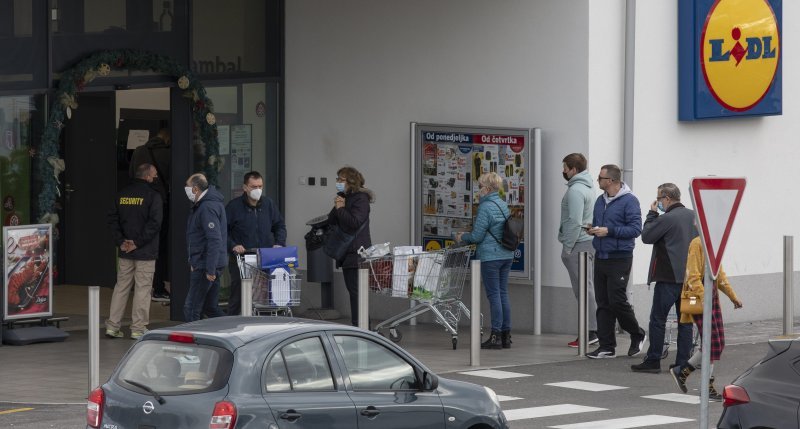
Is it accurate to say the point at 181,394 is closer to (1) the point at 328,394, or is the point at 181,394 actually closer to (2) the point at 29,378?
(1) the point at 328,394

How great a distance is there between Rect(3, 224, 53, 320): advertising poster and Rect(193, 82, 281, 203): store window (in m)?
2.81

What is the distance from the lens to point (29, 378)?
44.7ft

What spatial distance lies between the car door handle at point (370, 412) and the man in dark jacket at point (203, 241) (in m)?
6.85

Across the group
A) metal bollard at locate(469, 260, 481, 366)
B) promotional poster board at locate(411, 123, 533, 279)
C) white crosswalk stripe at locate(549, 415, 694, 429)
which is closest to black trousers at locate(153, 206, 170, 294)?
promotional poster board at locate(411, 123, 533, 279)

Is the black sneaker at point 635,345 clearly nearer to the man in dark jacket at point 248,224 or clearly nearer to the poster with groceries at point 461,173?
the poster with groceries at point 461,173

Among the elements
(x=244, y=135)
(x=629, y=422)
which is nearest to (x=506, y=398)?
(x=629, y=422)

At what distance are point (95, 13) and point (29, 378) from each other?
516 centimetres

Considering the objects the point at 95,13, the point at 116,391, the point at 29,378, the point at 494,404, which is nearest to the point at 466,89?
the point at 95,13

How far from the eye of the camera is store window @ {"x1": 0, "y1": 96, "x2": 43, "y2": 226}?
54.4 ft

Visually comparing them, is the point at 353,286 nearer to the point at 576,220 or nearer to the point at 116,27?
the point at 576,220

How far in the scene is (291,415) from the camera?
793cm

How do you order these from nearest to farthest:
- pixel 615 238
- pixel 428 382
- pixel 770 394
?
pixel 770 394, pixel 428 382, pixel 615 238

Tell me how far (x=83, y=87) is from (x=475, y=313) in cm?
562

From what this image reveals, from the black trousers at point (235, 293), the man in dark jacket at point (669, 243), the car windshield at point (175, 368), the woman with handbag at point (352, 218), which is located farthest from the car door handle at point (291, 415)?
the black trousers at point (235, 293)
